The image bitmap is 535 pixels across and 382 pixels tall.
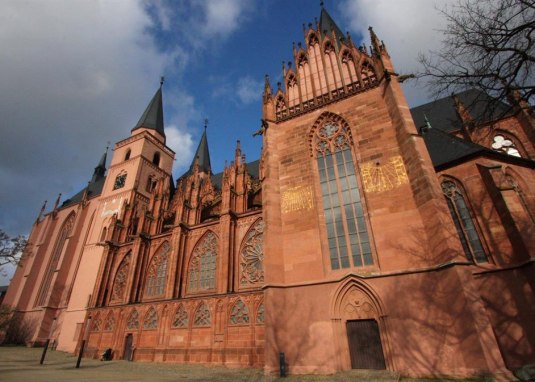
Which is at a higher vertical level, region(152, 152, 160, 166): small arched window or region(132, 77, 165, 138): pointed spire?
region(132, 77, 165, 138): pointed spire

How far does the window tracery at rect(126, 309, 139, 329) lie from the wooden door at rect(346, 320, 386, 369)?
12797 mm

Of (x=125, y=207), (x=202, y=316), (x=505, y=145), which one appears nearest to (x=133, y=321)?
(x=202, y=316)

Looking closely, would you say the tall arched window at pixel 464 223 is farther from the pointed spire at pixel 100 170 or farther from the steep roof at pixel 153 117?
the pointed spire at pixel 100 170

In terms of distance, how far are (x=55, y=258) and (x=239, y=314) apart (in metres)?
25.7

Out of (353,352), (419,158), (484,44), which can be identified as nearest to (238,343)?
(353,352)

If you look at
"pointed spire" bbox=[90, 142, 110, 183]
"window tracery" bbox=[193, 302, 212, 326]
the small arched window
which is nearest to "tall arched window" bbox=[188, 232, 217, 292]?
"window tracery" bbox=[193, 302, 212, 326]

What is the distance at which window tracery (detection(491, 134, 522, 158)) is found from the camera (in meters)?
14.7

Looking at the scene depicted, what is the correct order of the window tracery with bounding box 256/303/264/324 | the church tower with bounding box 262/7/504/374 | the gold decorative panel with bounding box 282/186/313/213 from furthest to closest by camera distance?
the window tracery with bounding box 256/303/264/324 → the gold decorative panel with bounding box 282/186/313/213 → the church tower with bounding box 262/7/504/374

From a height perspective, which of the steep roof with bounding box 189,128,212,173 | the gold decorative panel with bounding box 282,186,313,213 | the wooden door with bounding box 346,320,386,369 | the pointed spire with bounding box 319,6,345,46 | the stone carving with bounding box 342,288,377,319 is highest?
the steep roof with bounding box 189,128,212,173

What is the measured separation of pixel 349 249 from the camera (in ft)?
32.3

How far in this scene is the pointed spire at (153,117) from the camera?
32.2 meters

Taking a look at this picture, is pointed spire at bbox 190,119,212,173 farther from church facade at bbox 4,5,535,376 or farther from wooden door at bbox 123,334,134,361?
wooden door at bbox 123,334,134,361

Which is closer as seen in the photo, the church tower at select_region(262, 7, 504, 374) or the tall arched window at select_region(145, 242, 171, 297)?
the church tower at select_region(262, 7, 504, 374)

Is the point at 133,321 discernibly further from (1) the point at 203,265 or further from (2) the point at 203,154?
(2) the point at 203,154
